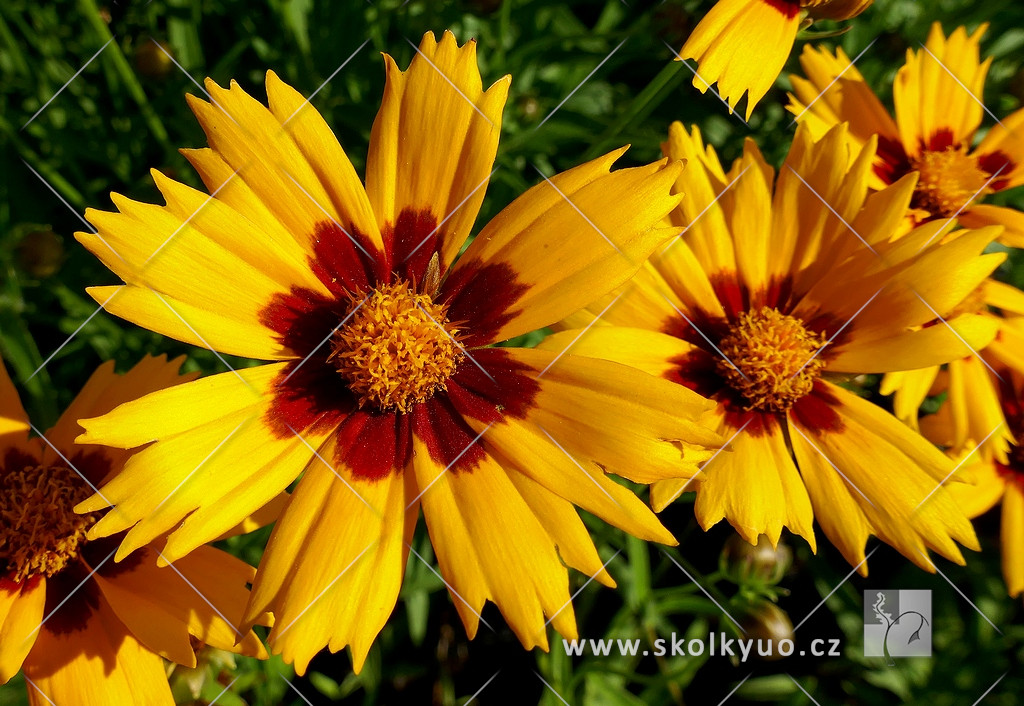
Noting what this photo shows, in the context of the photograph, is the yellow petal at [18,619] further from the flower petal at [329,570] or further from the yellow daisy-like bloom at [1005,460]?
the yellow daisy-like bloom at [1005,460]

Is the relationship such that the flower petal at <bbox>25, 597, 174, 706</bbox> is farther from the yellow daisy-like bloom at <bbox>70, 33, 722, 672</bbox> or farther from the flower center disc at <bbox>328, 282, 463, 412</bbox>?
the flower center disc at <bbox>328, 282, 463, 412</bbox>

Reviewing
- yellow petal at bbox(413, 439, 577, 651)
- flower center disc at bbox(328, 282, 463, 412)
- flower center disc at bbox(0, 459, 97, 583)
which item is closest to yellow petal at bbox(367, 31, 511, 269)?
flower center disc at bbox(328, 282, 463, 412)

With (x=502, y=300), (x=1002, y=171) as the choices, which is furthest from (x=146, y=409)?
(x=1002, y=171)

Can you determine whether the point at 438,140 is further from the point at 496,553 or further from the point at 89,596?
the point at 89,596

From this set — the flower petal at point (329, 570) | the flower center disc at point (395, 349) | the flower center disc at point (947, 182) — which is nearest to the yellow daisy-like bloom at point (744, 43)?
the flower center disc at point (395, 349)

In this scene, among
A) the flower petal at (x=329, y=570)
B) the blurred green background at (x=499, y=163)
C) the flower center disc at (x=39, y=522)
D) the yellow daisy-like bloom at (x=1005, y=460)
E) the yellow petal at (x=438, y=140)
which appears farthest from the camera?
the blurred green background at (x=499, y=163)

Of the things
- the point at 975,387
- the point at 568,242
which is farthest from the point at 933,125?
the point at 568,242

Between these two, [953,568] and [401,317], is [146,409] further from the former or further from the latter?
[953,568]
